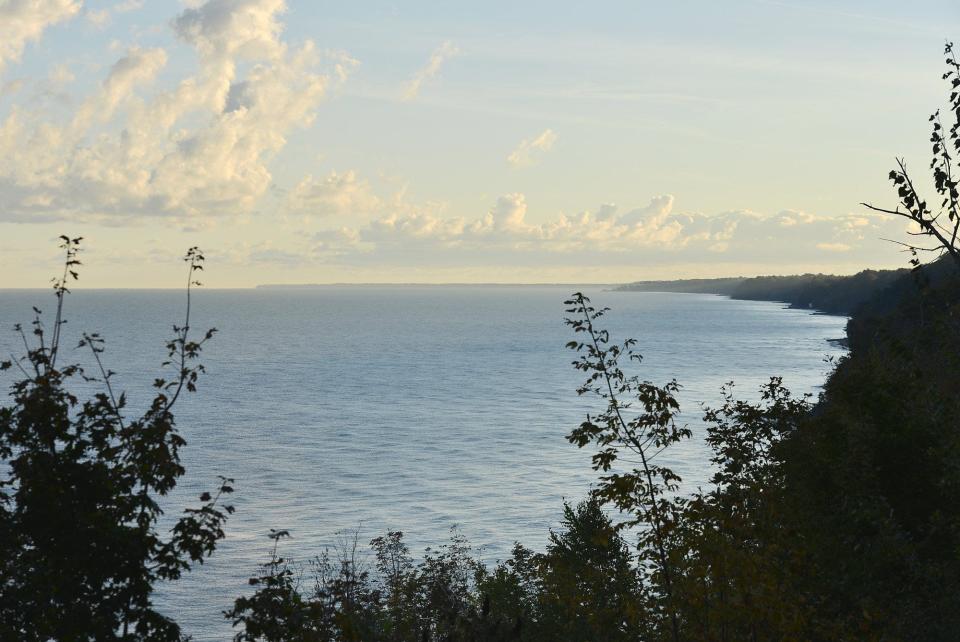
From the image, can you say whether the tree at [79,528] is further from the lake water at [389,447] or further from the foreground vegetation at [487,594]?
the lake water at [389,447]

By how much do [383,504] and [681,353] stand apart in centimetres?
13076

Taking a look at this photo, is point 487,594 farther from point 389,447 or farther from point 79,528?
point 389,447

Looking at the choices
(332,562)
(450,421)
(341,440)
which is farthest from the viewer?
(450,421)

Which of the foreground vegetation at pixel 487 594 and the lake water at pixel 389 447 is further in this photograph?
the lake water at pixel 389 447

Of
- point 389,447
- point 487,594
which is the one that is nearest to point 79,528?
point 487,594

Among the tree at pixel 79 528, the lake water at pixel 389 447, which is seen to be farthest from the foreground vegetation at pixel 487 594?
the lake water at pixel 389 447

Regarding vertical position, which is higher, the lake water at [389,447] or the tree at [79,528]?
the tree at [79,528]

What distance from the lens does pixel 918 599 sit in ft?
67.5

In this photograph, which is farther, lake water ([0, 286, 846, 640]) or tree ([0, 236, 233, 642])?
lake water ([0, 286, 846, 640])

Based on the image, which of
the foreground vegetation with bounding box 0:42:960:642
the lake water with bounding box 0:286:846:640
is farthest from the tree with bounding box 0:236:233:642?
the lake water with bounding box 0:286:846:640

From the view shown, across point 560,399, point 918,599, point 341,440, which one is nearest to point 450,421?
point 341,440

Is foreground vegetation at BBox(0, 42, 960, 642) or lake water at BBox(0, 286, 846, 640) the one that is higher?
foreground vegetation at BBox(0, 42, 960, 642)

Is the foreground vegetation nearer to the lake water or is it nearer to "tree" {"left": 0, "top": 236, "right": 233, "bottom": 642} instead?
"tree" {"left": 0, "top": 236, "right": 233, "bottom": 642}

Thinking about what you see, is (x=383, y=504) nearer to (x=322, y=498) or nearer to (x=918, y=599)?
(x=322, y=498)
